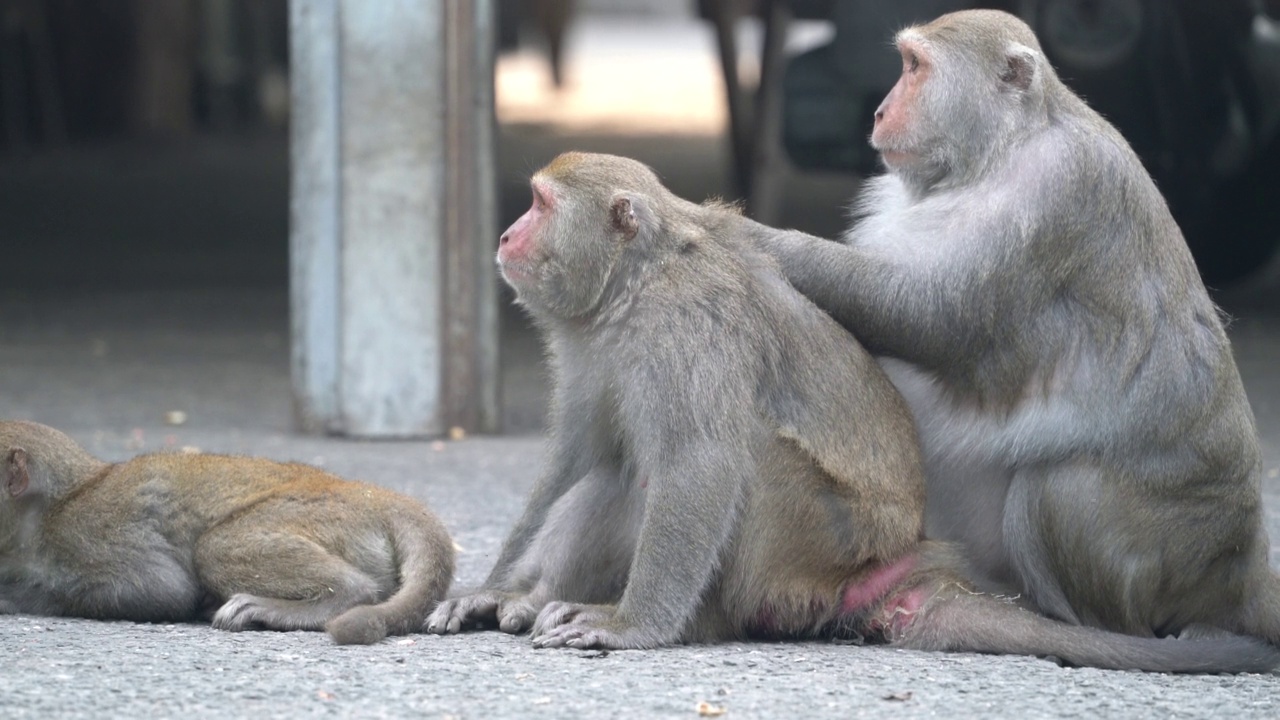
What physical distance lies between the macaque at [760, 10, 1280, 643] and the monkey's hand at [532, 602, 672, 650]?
26.2 inches

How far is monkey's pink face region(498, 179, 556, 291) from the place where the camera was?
13.6 ft

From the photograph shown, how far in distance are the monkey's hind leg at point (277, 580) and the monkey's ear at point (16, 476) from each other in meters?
0.44

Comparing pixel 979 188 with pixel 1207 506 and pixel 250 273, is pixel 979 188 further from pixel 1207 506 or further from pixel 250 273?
pixel 250 273

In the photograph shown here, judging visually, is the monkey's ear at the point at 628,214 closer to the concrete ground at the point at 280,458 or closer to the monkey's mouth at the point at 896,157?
the monkey's mouth at the point at 896,157

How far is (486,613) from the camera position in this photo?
4.25 metres

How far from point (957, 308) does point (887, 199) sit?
1.64 ft

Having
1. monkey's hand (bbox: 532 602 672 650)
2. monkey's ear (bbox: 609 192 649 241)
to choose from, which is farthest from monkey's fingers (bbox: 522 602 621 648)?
monkey's ear (bbox: 609 192 649 241)

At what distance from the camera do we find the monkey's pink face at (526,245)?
4.16 meters

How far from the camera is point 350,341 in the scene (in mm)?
6895

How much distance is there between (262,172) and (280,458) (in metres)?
11.7

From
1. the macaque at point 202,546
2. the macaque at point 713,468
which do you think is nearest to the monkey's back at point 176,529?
the macaque at point 202,546

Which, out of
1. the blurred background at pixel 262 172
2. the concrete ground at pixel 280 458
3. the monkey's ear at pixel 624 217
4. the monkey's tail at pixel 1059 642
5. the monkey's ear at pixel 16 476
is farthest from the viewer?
the blurred background at pixel 262 172

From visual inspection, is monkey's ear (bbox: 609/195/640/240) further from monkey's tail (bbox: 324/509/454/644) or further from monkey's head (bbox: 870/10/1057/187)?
monkey's tail (bbox: 324/509/454/644)

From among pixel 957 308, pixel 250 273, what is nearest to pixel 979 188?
pixel 957 308
